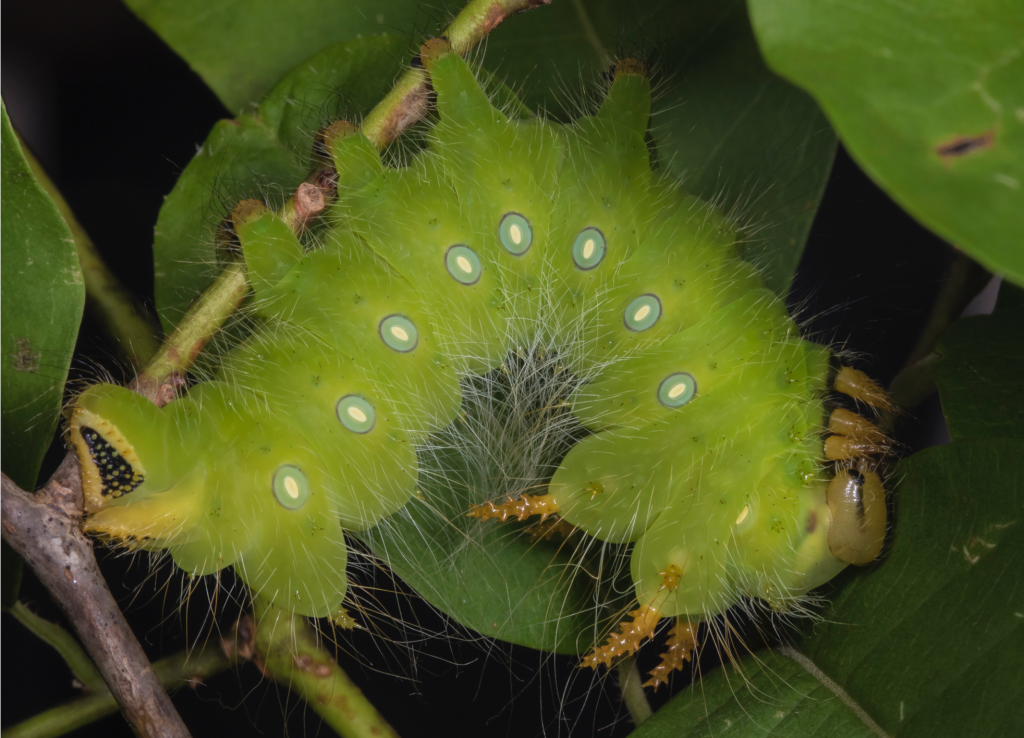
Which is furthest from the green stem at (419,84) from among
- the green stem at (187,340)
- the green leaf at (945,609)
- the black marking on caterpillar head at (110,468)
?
the green leaf at (945,609)

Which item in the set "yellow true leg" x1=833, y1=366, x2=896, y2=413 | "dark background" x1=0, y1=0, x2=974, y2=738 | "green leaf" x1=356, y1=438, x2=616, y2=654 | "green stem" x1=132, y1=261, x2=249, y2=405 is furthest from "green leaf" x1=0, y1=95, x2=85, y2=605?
"yellow true leg" x1=833, y1=366, x2=896, y2=413

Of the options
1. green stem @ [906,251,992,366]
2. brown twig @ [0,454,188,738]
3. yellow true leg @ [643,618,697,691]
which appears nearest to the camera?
brown twig @ [0,454,188,738]

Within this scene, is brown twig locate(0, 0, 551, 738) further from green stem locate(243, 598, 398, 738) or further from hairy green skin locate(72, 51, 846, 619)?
green stem locate(243, 598, 398, 738)

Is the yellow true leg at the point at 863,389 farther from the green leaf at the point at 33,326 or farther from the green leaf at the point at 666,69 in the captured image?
the green leaf at the point at 33,326

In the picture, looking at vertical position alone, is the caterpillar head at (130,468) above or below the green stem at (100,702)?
above

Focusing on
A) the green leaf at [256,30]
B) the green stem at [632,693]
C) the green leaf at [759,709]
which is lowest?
the green stem at [632,693]
